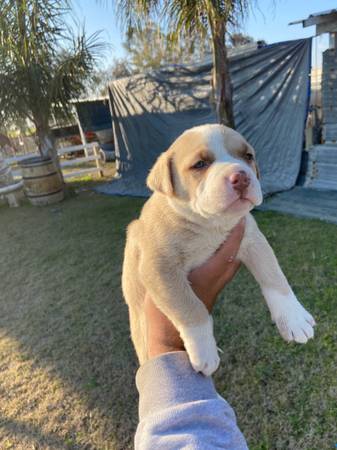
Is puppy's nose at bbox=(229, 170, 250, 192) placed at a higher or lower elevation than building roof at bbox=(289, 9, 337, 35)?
lower

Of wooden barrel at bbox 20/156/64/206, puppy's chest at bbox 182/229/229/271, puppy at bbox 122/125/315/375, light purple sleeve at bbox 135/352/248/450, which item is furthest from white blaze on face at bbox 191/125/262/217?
wooden barrel at bbox 20/156/64/206

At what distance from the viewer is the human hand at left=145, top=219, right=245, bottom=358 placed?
62.8 inches

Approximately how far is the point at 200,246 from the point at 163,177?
39 centimetres

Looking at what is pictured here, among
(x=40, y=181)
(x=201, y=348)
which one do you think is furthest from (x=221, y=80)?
(x=40, y=181)

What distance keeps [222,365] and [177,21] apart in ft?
14.5

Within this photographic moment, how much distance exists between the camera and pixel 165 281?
5.07 feet

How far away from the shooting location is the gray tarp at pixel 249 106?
6.52 meters

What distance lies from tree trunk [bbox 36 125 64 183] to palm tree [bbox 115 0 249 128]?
16.0 ft

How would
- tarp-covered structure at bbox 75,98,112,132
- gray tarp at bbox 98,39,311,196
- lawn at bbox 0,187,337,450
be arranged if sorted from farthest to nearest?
tarp-covered structure at bbox 75,98,112,132 < gray tarp at bbox 98,39,311,196 < lawn at bbox 0,187,337,450

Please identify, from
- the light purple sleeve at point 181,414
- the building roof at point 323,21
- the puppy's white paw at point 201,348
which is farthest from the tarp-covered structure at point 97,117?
the light purple sleeve at point 181,414

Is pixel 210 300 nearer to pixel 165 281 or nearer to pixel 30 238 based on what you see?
pixel 165 281

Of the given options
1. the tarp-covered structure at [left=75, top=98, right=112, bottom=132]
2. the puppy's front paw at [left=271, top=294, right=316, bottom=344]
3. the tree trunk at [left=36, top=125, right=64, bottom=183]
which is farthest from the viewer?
the tarp-covered structure at [left=75, top=98, right=112, bottom=132]

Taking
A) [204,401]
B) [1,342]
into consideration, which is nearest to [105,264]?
[1,342]

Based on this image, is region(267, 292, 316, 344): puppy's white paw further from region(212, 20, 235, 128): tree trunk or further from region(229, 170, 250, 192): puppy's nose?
region(212, 20, 235, 128): tree trunk
